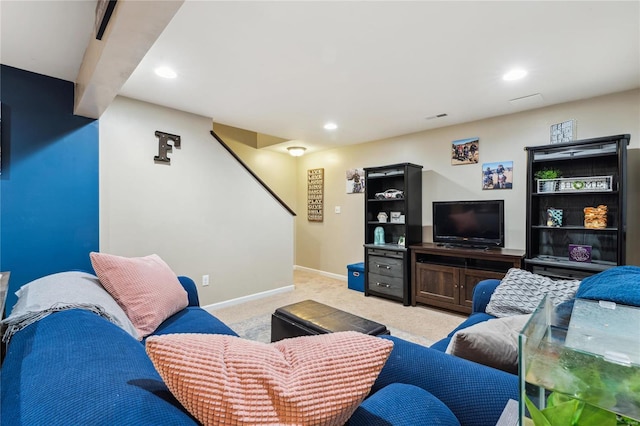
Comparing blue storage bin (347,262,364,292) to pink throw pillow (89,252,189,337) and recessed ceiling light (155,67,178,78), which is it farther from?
recessed ceiling light (155,67,178,78)

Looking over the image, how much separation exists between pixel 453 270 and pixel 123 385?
339 cm

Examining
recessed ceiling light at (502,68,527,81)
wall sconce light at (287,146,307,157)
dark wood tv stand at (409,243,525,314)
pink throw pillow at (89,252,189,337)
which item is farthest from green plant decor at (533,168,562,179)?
pink throw pillow at (89,252,189,337)

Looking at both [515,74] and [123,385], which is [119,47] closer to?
[123,385]

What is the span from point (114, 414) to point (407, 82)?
2.81m

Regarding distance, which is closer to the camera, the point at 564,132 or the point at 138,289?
the point at 138,289

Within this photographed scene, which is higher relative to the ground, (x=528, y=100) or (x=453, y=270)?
(x=528, y=100)

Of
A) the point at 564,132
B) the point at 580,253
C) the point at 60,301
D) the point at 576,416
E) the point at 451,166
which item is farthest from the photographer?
the point at 451,166

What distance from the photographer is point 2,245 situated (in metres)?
2.17

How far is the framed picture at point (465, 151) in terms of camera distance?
12.2ft

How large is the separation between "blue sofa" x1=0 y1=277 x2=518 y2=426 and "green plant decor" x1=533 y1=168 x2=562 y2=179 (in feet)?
9.59

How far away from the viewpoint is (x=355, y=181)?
16.3 ft

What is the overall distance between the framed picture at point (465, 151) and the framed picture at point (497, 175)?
0.57 feet

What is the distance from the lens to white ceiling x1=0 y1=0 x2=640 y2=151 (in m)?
1.69

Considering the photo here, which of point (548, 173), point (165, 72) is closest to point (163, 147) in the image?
point (165, 72)
